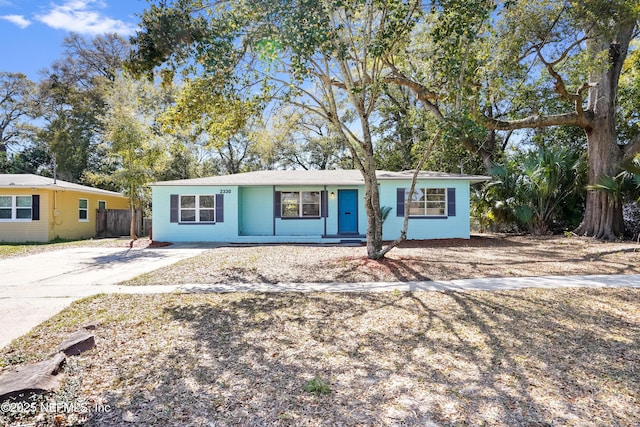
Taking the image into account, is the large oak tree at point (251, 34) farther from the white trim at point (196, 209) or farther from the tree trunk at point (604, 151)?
the tree trunk at point (604, 151)

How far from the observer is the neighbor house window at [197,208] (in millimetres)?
14891

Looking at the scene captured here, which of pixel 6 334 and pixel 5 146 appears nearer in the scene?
pixel 6 334

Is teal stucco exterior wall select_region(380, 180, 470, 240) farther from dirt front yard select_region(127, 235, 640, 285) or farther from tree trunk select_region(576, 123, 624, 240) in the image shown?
tree trunk select_region(576, 123, 624, 240)

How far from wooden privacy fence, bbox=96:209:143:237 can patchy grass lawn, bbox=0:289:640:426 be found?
15.8 metres

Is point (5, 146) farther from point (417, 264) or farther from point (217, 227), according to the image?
point (417, 264)

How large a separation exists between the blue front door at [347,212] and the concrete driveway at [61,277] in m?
5.82

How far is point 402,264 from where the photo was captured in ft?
28.7

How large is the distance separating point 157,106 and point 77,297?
2242 centimetres

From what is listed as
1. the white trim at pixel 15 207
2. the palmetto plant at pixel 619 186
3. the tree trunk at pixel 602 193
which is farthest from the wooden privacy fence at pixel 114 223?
the palmetto plant at pixel 619 186

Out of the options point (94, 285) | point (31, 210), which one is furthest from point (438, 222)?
point (31, 210)

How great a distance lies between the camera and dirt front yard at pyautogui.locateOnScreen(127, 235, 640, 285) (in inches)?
304

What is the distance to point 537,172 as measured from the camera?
1420cm

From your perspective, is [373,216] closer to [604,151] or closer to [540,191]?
[540,191]

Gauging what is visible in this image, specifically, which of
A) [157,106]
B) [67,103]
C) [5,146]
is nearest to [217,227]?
[157,106]
